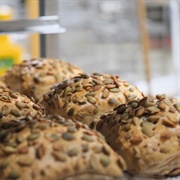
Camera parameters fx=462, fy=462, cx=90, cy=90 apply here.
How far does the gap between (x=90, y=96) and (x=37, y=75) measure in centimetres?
39

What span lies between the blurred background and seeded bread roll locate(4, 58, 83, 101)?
162 centimetres

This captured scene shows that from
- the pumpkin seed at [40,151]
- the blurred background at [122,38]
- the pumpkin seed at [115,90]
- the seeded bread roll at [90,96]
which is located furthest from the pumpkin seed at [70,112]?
the blurred background at [122,38]

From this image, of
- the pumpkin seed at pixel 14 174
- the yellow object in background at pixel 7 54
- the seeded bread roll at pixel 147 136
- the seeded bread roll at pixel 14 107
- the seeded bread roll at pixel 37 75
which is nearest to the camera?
the pumpkin seed at pixel 14 174

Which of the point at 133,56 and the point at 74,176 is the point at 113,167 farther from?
the point at 133,56

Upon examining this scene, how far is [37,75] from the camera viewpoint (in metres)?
1.47

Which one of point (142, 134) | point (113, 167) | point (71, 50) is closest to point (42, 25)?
point (142, 134)

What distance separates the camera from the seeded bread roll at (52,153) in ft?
2.53

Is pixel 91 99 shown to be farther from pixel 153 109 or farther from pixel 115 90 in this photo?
pixel 153 109

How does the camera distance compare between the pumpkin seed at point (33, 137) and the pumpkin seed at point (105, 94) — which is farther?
the pumpkin seed at point (105, 94)

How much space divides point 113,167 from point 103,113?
1.05ft

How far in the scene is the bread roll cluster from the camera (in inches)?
30.8

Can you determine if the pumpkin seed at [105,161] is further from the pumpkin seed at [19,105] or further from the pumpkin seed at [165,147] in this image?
the pumpkin seed at [19,105]

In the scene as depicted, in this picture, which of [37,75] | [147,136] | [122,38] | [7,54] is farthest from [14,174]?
[122,38]

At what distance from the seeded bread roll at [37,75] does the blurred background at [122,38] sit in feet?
5.30
